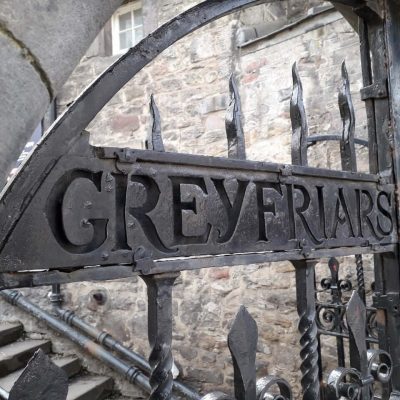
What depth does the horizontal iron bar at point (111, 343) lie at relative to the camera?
355 cm

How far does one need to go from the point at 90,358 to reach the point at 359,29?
356 cm

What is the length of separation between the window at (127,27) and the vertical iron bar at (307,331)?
4.06 metres

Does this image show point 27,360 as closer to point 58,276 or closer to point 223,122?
point 223,122

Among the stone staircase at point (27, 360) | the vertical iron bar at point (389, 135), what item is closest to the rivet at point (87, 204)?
the vertical iron bar at point (389, 135)

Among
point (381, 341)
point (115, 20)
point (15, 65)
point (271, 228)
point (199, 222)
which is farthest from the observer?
point (115, 20)

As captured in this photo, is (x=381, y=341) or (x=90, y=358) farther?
(x=90, y=358)

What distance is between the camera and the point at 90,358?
394cm

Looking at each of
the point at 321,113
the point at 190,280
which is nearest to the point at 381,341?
the point at 321,113

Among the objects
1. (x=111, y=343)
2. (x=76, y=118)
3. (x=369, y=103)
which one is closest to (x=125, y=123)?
(x=111, y=343)

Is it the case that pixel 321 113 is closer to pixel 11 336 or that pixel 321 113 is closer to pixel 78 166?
pixel 78 166

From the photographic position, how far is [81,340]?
3.94 m

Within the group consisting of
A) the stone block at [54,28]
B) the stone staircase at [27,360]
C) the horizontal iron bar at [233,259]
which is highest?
the stone block at [54,28]

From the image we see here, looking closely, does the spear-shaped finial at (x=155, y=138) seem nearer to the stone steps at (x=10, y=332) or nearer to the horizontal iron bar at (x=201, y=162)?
the horizontal iron bar at (x=201, y=162)

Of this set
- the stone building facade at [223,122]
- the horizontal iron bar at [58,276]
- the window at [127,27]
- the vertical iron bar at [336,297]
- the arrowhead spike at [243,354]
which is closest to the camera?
the horizontal iron bar at [58,276]
